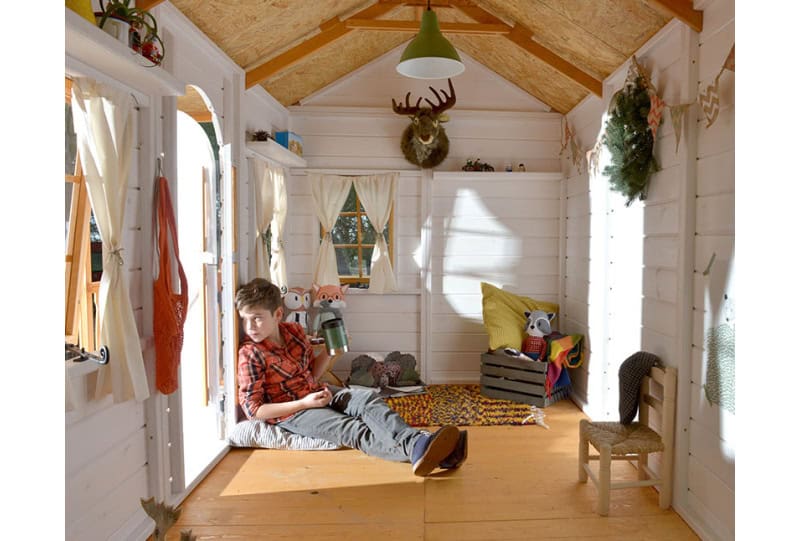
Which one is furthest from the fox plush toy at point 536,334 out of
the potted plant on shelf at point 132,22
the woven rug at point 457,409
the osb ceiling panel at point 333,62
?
the potted plant on shelf at point 132,22


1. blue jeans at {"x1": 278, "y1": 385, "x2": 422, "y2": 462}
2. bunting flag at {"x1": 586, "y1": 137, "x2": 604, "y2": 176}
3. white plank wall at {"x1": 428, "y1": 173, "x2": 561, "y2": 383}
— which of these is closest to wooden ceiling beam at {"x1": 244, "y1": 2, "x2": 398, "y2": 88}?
white plank wall at {"x1": 428, "y1": 173, "x2": 561, "y2": 383}

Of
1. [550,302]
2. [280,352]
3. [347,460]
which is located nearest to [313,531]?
[347,460]

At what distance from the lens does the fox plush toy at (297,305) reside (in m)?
4.85

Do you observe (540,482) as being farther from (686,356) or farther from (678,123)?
(678,123)

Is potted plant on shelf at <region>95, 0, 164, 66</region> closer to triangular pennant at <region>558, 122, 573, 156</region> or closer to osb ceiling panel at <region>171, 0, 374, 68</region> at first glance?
osb ceiling panel at <region>171, 0, 374, 68</region>

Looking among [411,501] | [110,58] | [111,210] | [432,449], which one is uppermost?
[110,58]

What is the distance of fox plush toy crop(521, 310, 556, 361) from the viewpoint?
476 centimetres

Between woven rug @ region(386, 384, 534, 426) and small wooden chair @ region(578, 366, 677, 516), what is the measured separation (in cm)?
116

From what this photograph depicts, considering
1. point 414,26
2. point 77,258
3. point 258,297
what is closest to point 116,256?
point 77,258

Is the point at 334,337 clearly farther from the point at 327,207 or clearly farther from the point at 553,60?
the point at 553,60

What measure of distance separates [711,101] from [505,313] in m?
2.69

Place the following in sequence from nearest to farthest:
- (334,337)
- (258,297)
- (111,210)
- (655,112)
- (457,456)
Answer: (111,210)
(655,112)
(457,456)
(258,297)
(334,337)

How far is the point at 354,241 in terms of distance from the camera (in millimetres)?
5531

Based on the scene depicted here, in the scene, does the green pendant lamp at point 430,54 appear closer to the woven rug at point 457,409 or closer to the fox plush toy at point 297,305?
the fox plush toy at point 297,305
